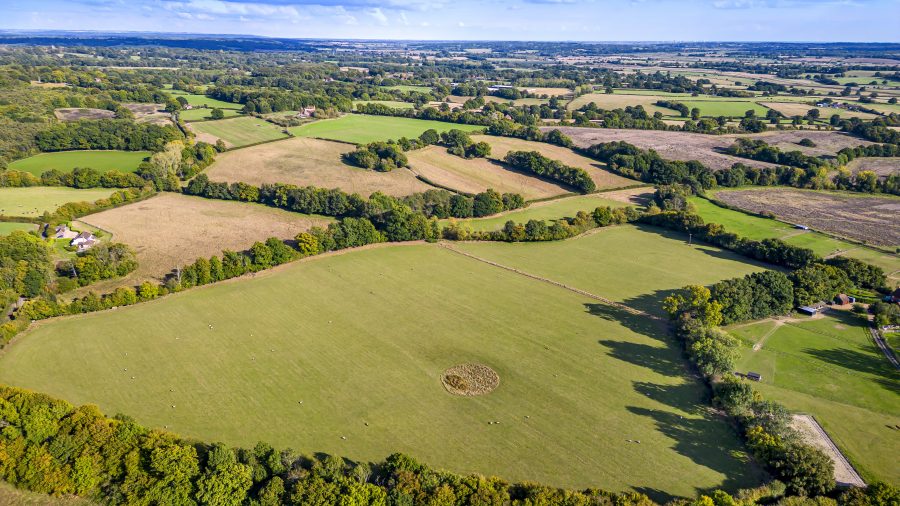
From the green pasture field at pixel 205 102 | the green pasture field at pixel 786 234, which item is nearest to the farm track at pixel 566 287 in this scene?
the green pasture field at pixel 786 234

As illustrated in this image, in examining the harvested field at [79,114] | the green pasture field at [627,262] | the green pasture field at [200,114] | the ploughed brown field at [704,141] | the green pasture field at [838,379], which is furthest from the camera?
the green pasture field at [200,114]

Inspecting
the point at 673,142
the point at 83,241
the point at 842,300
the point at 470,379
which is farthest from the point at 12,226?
the point at 673,142

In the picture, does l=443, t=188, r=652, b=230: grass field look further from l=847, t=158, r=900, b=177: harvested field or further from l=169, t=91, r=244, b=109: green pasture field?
l=169, t=91, r=244, b=109: green pasture field

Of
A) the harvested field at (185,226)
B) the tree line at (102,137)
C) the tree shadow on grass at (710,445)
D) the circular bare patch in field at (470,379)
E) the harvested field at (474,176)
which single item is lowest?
the tree shadow on grass at (710,445)

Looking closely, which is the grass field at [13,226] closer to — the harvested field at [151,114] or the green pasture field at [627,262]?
the green pasture field at [627,262]

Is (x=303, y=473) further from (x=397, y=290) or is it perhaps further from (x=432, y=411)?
(x=397, y=290)

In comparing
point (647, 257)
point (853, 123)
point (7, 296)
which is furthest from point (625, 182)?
point (7, 296)

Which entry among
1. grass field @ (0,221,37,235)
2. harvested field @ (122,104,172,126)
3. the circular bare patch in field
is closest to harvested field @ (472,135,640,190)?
the circular bare patch in field
